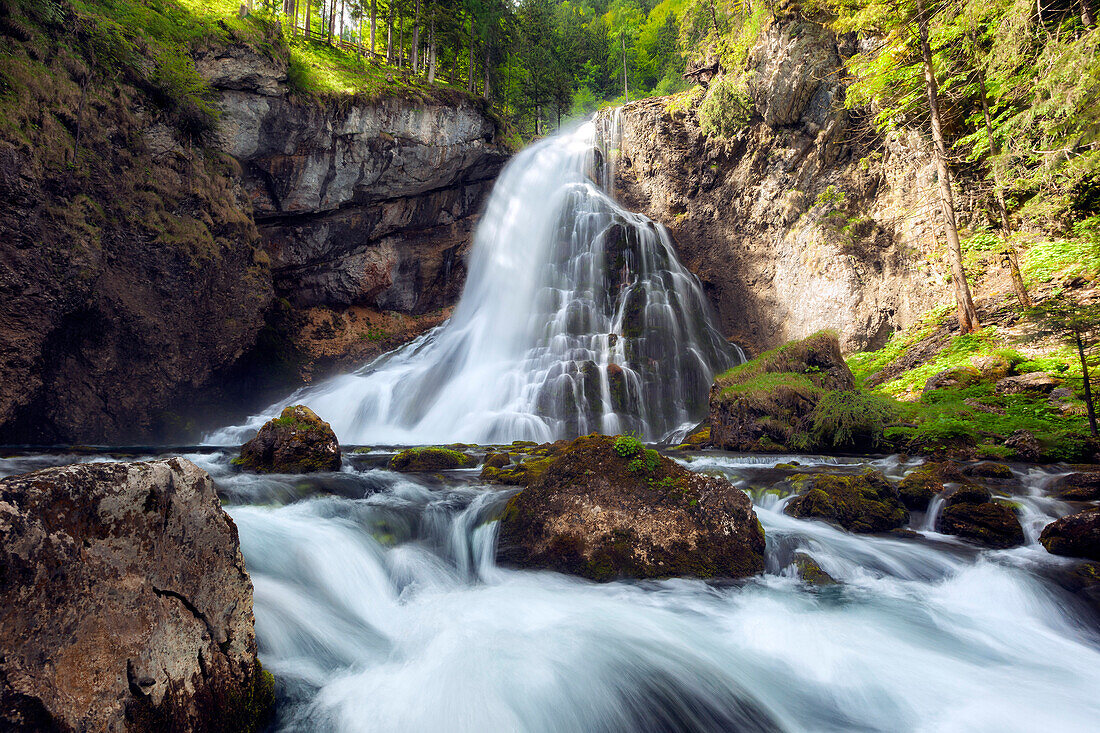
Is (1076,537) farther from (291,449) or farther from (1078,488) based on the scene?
(291,449)

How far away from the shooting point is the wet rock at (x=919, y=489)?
717 cm

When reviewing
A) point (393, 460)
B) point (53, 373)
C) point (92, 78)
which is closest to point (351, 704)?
point (393, 460)

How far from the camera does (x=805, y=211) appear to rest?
20.4m

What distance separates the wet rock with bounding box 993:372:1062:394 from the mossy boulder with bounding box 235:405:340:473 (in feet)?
46.5

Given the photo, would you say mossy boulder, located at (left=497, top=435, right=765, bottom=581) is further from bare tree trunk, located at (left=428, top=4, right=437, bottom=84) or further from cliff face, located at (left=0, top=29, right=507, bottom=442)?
bare tree trunk, located at (left=428, top=4, right=437, bottom=84)

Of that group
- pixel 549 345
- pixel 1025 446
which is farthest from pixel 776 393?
pixel 549 345

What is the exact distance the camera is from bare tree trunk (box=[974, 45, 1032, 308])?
1334 centimetres

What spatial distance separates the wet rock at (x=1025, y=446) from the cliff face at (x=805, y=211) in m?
9.10

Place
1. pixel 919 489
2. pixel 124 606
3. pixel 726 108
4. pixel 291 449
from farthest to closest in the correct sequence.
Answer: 1. pixel 726 108
2. pixel 291 449
3. pixel 919 489
4. pixel 124 606

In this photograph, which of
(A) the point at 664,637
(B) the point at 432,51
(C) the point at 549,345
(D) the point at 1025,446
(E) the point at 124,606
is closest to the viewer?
(E) the point at 124,606

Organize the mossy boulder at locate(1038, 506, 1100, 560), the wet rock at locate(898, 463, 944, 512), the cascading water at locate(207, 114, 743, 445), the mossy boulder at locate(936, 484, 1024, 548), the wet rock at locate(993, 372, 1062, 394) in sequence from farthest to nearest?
the cascading water at locate(207, 114, 743, 445) < the wet rock at locate(993, 372, 1062, 394) < the wet rock at locate(898, 463, 944, 512) < the mossy boulder at locate(936, 484, 1024, 548) < the mossy boulder at locate(1038, 506, 1100, 560)

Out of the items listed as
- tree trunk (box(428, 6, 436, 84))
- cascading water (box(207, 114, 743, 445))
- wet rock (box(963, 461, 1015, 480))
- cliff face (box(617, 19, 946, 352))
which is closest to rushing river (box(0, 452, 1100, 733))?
wet rock (box(963, 461, 1015, 480))

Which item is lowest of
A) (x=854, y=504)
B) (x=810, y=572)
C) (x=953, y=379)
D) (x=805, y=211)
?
(x=810, y=572)

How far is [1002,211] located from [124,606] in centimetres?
2039
